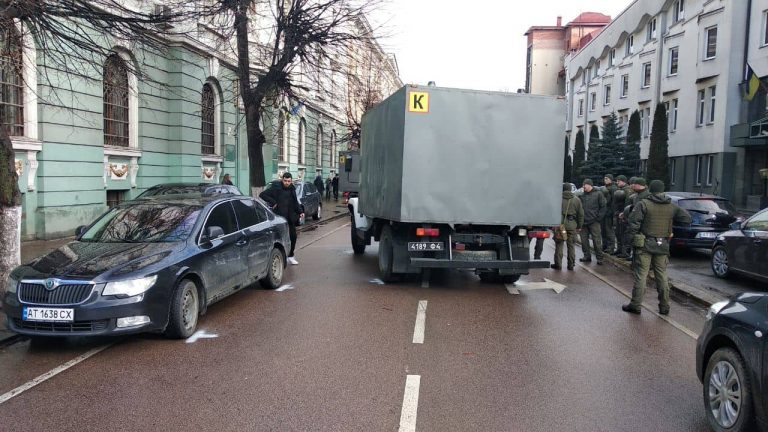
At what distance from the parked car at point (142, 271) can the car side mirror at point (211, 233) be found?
0.04 feet

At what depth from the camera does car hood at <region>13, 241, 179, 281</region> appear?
18.6 ft

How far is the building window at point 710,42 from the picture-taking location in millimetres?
28641

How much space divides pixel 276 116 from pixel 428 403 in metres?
25.0

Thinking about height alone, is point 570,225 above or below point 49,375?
above

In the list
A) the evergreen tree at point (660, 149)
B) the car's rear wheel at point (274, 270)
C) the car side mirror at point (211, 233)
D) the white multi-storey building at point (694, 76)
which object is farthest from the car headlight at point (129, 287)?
the evergreen tree at point (660, 149)

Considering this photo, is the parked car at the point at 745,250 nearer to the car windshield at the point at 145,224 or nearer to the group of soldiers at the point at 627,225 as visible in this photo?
the group of soldiers at the point at 627,225

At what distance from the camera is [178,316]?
19.8 ft

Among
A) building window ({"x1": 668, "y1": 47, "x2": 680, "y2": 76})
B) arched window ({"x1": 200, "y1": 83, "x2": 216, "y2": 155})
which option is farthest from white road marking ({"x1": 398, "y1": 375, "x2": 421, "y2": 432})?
building window ({"x1": 668, "y1": 47, "x2": 680, "y2": 76})

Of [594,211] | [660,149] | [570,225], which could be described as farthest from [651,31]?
[570,225]

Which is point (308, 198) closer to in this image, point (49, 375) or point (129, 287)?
point (129, 287)

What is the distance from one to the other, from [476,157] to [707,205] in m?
7.02

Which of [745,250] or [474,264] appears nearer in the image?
[474,264]

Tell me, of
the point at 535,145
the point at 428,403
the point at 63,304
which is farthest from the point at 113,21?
the point at 428,403

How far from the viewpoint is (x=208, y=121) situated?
22578 mm
